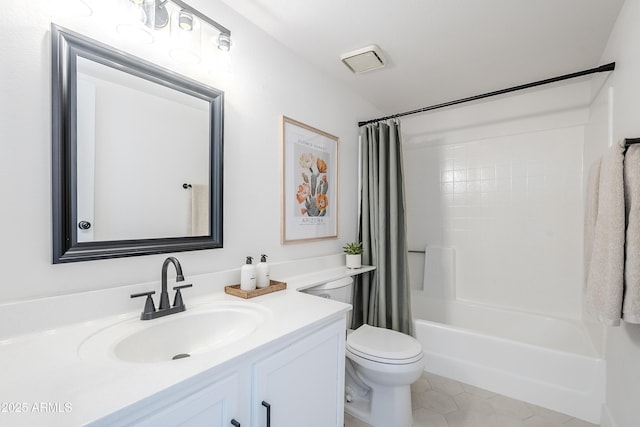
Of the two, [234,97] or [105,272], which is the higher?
[234,97]

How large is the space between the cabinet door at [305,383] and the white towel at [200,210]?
673mm

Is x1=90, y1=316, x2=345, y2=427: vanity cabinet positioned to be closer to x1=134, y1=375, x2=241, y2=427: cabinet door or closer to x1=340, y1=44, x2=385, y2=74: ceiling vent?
x1=134, y1=375, x2=241, y2=427: cabinet door

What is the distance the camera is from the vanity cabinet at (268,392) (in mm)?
640

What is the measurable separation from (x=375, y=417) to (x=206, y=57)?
212cm

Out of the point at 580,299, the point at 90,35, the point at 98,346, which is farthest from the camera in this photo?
the point at 580,299

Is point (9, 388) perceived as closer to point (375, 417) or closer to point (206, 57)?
point (206, 57)

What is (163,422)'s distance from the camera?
634 millimetres

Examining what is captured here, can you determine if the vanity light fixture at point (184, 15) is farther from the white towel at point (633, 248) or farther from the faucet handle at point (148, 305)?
the white towel at point (633, 248)

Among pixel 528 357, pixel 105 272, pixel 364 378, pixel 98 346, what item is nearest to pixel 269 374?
pixel 98 346

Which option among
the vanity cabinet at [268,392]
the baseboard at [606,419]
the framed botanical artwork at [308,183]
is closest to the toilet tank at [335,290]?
the framed botanical artwork at [308,183]

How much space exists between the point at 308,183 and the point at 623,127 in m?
1.68

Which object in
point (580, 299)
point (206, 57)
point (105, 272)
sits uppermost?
point (206, 57)

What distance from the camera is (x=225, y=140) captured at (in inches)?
55.5

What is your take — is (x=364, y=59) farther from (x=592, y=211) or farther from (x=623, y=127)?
(x=592, y=211)
